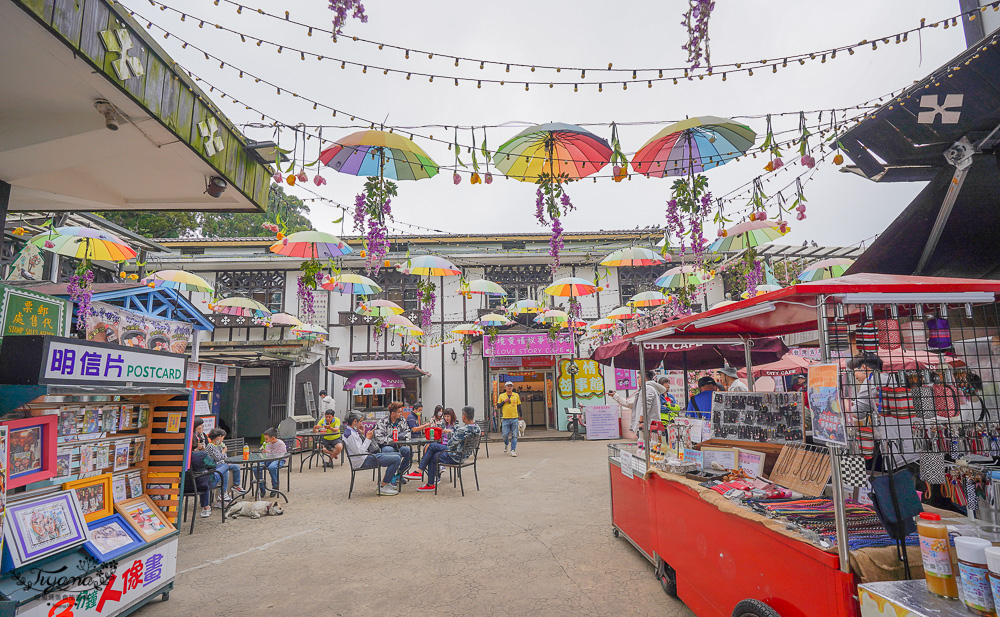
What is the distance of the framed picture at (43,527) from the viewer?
2.81 metres

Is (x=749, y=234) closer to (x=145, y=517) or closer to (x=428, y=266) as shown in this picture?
A: (x=428, y=266)

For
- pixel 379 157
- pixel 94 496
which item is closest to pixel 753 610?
pixel 94 496

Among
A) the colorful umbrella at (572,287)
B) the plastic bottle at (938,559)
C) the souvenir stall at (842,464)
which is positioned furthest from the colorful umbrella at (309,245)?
the plastic bottle at (938,559)

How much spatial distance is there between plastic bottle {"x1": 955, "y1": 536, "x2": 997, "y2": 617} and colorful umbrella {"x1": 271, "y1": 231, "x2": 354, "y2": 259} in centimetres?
635

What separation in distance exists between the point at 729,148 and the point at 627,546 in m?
4.27

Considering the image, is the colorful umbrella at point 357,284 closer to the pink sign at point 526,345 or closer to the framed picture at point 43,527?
the pink sign at point 526,345

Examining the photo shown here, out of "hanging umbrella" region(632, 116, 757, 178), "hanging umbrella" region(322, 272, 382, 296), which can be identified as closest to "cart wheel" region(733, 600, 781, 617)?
"hanging umbrella" region(632, 116, 757, 178)

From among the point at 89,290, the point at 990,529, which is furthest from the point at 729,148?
the point at 89,290

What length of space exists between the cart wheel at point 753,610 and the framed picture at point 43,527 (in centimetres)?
410

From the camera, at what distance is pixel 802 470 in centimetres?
324

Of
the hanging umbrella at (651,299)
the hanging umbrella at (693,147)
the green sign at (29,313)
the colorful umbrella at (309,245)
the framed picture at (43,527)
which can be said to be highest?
the hanging umbrella at (693,147)

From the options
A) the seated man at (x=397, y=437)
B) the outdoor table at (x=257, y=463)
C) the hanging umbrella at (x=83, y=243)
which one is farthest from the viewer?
the seated man at (x=397, y=437)

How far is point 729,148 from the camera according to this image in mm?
4926

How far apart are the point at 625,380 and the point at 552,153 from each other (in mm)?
12148
